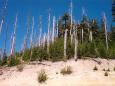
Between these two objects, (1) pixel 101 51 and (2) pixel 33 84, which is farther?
(1) pixel 101 51

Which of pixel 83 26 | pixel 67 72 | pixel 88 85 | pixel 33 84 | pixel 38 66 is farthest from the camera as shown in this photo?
pixel 83 26

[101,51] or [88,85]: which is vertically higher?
[101,51]

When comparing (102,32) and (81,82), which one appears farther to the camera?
(102,32)

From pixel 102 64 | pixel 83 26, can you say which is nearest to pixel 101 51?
pixel 102 64

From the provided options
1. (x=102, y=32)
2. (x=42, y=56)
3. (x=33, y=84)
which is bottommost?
(x=33, y=84)

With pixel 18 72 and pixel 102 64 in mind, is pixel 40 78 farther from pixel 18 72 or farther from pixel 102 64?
pixel 102 64

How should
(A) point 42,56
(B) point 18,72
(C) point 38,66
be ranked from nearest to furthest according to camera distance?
1. (B) point 18,72
2. (C) point 38,66
3. (A) point 42,56

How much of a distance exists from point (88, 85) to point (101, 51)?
1245cm

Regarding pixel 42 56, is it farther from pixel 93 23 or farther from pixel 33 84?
pixel 93 23

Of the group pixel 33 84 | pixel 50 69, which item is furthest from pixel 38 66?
pixel 33 84

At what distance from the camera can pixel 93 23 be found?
147 feet

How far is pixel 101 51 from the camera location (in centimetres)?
2555

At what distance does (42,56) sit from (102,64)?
6944 millimetres

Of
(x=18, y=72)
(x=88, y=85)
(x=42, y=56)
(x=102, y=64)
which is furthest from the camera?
(x=42, y=56)
